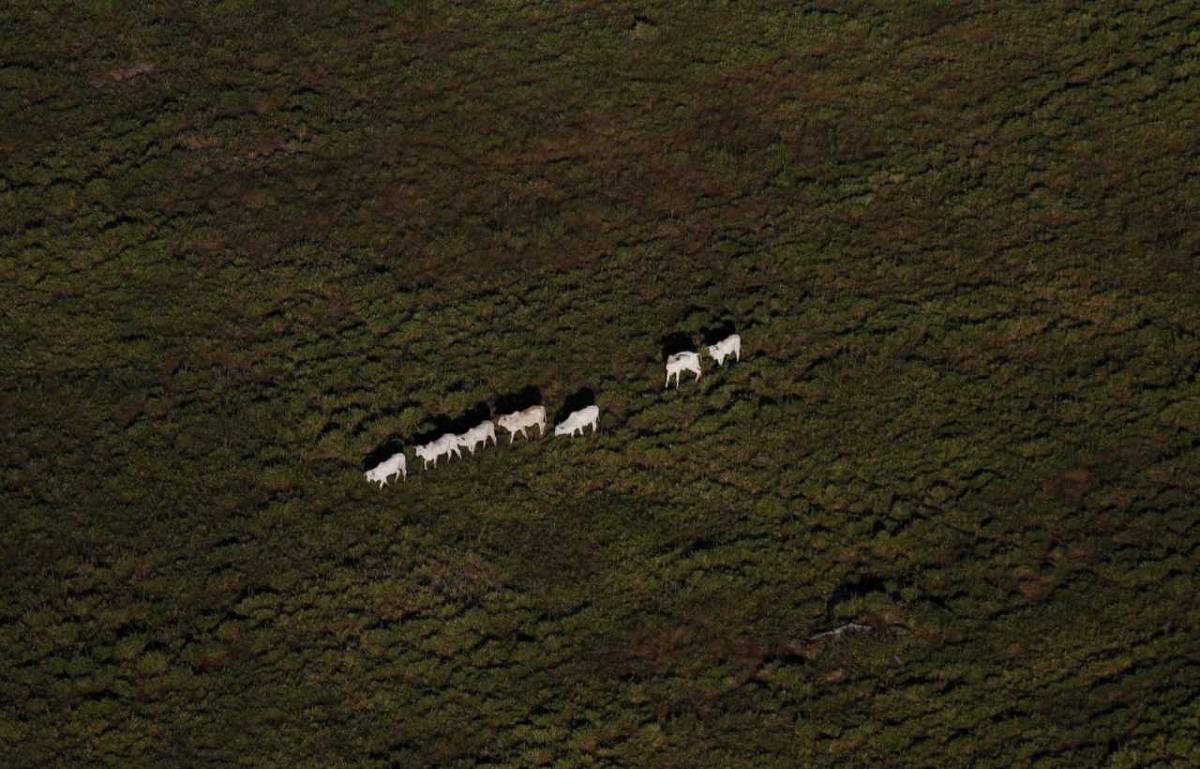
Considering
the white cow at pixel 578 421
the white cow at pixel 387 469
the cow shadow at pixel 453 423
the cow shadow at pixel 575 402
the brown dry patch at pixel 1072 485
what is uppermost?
the cow shadow at pixel 453 423

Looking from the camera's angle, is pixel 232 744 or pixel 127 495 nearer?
pixel 232 744

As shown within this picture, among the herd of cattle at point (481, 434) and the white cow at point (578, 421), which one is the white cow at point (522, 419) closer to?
the herd of cattle at point (481, 434)

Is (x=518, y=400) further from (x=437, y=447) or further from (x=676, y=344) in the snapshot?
(x=676, y=344)

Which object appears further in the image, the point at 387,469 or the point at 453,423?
the point at 453,423

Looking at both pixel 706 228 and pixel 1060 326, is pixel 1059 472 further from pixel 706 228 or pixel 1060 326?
pixel 706 228

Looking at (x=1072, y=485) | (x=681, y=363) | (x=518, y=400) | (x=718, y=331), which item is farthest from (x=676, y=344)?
(x=1072, y=485)

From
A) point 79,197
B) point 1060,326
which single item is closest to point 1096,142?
point 1060,326

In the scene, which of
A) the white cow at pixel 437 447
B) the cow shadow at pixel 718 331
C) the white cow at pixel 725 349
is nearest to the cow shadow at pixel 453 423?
the white cow at pixel 437 447
